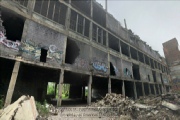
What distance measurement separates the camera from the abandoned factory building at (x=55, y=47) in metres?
8.23

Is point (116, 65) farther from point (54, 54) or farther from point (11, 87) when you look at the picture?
point (11, 87)

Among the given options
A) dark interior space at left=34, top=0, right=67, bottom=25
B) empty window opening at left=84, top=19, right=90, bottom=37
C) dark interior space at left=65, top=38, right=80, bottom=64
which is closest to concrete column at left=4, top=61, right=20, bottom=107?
dark interior space at left=34, top=0, right=67, bottom=25

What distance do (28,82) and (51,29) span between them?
5.76m

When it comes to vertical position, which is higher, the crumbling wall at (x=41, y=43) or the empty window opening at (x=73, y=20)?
the empty window opening at (x=73, y=20)

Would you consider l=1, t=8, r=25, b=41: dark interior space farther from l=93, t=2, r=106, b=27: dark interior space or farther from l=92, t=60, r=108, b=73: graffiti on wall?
l=93, t=2, r=106, b=27: dark interior space

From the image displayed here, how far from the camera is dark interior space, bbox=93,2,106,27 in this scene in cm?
1635

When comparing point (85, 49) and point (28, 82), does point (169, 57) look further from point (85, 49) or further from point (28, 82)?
point (28, 82)

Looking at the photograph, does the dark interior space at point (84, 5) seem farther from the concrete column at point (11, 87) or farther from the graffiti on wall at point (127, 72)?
the concrete column at point (11, 87)

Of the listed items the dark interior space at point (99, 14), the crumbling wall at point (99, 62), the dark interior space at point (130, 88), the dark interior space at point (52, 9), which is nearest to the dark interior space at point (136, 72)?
the dark interior space at point (130, 88)

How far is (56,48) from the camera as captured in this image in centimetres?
1000

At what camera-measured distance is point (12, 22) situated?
9.29 metres

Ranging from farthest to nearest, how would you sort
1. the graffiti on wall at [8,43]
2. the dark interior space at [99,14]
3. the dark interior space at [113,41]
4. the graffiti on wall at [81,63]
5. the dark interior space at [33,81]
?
the dark interior space at [113,41] < the dark interior space at [99,14] < the graffiti on wall at [81,63] < the dark interior space at [33,81] < the graffiti on wall at [8,43]

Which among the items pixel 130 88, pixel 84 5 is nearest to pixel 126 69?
pixel 130 88

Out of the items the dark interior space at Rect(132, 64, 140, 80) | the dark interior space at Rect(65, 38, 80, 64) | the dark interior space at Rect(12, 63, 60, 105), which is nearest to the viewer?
the dark interior space at Rect(12, 63, 60, 105)
